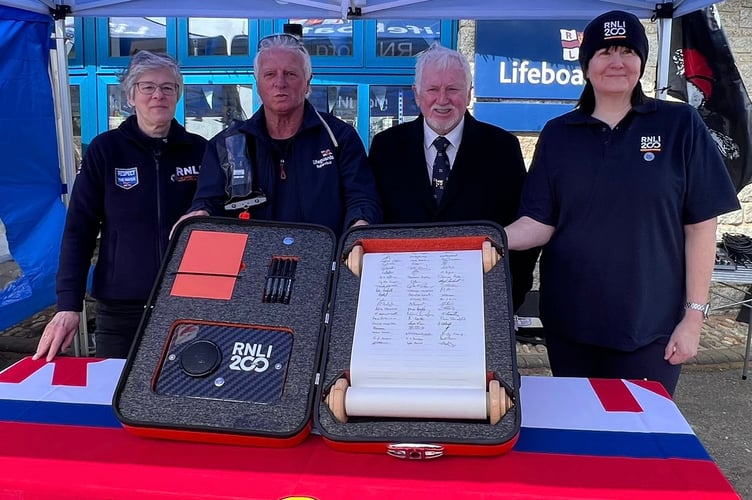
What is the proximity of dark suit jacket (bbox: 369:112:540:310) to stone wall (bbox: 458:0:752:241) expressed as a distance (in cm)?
293

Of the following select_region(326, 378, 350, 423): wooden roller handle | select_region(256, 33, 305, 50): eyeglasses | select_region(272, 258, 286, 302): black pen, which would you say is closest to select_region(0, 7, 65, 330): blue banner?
select_region(256, 33, 305, 50): eyeglasses

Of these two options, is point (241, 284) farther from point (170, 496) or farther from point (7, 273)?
point (7, 273)

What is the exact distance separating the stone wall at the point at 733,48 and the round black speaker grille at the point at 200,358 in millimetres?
4098

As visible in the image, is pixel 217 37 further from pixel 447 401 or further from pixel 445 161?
pixel 447 401

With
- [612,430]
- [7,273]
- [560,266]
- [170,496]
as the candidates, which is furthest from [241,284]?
[7,273]

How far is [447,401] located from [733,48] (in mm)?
4904

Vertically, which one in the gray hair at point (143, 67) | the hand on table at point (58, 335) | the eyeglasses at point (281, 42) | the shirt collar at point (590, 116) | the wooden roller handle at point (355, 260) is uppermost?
the eyeglasses at point (281, 42)

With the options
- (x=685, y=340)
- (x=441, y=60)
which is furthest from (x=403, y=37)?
(x=685, y=340)

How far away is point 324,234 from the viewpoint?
1.41m

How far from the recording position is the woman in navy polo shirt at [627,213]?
1622 mm

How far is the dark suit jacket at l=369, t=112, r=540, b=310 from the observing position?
1980 mm

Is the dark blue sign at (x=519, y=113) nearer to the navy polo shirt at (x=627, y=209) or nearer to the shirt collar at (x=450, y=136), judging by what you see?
the shirt collar at (x=450, y=136)

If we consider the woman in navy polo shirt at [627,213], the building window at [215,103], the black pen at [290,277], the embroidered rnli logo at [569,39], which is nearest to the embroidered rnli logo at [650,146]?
the woman in navy polo shirt at [627,213]

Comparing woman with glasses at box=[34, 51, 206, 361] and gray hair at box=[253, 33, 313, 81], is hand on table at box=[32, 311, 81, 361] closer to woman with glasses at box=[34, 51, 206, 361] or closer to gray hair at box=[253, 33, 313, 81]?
woman with glasses at box=[34, 51, 206, 361]
